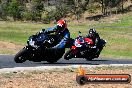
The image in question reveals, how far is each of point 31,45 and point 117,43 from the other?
24501 mm

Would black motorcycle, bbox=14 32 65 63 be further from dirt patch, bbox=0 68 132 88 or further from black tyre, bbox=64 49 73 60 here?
dirt patch, bbox=0 68 132 88

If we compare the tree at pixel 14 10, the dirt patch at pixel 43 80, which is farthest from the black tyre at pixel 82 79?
the tree at pixel 14 10

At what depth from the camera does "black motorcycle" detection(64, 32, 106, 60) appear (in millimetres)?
22348

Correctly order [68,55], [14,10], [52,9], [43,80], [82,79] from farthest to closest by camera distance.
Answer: [52,9], [14,10], [68,55], [43,80], [82,79]

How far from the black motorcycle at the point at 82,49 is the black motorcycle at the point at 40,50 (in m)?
2.41

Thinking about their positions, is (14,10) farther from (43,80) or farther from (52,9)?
(43,80)

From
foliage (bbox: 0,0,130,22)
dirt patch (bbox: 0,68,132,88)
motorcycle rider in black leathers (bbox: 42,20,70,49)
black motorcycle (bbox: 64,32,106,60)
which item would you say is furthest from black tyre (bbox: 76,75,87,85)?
foliage (bbox: 0,0,130,22)

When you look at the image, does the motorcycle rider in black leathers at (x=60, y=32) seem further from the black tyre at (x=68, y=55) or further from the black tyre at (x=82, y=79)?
the black tyre at (x=82, y=79)

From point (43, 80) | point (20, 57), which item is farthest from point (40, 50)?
point (43, 80)

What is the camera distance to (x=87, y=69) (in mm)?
17172

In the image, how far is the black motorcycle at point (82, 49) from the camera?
22348mm

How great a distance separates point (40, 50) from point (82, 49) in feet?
15.1

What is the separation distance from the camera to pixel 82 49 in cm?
2333

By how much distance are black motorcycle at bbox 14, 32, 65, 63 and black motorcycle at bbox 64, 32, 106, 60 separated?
2414 mm
